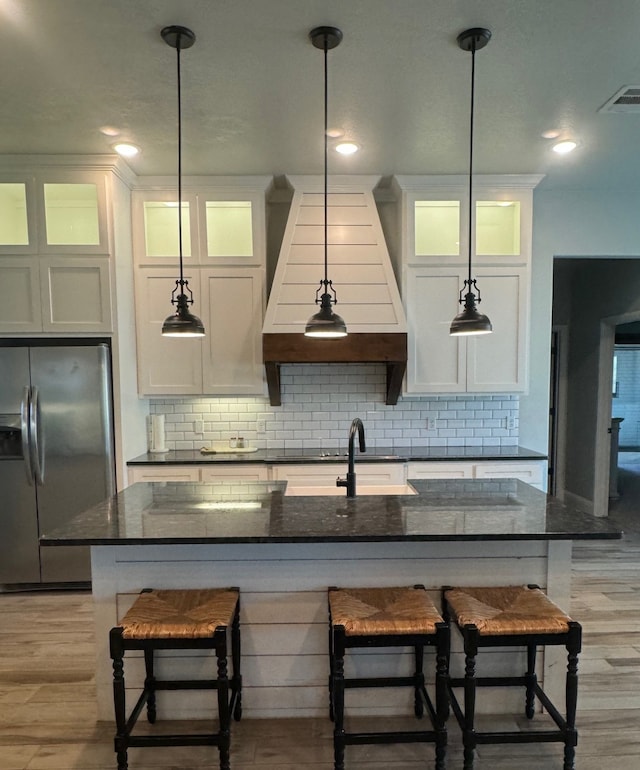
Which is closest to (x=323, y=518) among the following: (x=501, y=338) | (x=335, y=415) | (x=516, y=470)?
(x=335, y=415)

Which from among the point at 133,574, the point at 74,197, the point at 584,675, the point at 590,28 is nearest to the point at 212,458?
the point at 133,574

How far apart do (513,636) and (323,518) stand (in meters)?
0.81

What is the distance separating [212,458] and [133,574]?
1.58 metres

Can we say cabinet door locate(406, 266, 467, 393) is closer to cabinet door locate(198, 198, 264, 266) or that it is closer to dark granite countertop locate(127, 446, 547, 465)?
dark granite countertop locate(127, 446, 547, 465)

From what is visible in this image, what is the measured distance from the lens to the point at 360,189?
3582mm

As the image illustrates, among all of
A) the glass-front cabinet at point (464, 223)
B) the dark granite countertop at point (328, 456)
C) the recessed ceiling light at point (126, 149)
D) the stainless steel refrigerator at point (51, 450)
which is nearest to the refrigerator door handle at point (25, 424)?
the stainless steel refrigerator at point (51, 450)

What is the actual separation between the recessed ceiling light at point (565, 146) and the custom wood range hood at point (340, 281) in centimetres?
124

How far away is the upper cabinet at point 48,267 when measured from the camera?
3264 millimetres

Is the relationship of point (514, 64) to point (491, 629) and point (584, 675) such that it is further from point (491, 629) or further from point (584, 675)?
point (584, 675)

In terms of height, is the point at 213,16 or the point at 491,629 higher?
the point at 213,16

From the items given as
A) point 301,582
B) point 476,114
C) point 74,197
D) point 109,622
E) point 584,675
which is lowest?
point 584,675

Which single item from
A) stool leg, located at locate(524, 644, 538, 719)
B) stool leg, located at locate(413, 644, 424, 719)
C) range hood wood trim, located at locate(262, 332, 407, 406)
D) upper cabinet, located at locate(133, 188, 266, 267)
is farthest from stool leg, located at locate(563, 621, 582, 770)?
upper cabinet, located at locate(133, 188, 266, 267)

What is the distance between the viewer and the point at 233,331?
3.70 m

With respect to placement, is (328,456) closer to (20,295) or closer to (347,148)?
(347,148)
